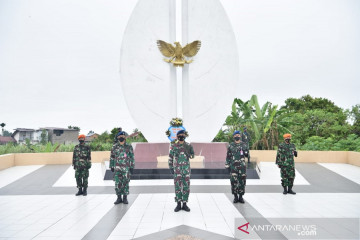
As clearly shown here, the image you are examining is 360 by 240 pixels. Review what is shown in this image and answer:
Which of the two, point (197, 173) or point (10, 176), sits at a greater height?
point (197, 173)

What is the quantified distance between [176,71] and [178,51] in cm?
82

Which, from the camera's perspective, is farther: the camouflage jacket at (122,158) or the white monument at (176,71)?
the white monument at (176,71)

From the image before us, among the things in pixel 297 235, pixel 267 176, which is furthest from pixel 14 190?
pixel 267 176

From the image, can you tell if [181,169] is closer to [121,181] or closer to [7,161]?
[121,181]

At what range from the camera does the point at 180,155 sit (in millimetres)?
4652

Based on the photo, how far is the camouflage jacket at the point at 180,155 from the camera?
4.63 metres

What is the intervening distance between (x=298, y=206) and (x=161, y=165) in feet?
14.2

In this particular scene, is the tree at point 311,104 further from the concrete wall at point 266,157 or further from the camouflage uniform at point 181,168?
the camouflage uniform at point 181,168

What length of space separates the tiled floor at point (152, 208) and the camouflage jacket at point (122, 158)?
0.74 metres

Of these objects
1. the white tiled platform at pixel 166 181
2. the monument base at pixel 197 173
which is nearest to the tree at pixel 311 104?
the white tiled platform at pixel 166 181

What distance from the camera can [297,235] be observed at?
A: 3516mm

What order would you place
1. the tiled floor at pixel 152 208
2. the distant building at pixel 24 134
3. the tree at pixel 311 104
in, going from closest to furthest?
1. the tiled floor at pixel 152 208
2. the tree at pixel 311 104
3. the distant building at pixel 24 134

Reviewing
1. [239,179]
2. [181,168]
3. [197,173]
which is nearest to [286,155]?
[239,179]

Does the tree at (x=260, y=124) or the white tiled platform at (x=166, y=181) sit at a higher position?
the tree at (x=260, y=124)
